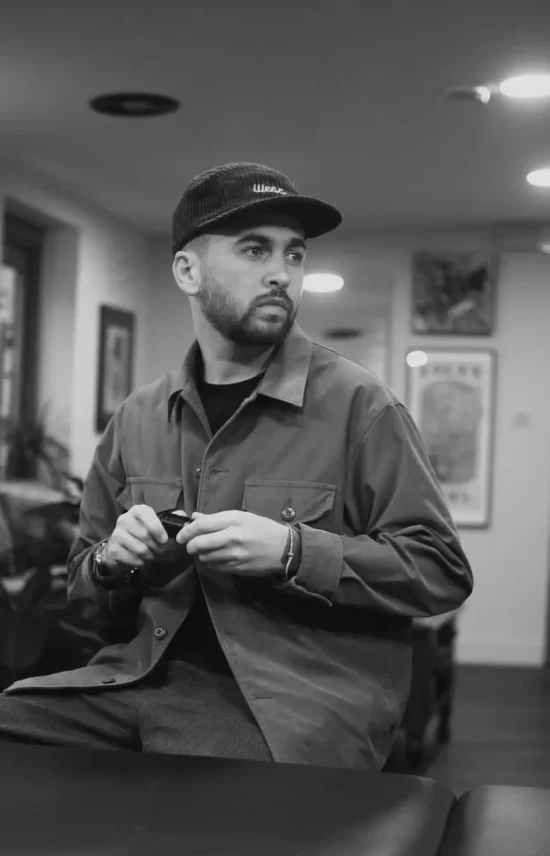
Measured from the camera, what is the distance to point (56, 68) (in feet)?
13.9

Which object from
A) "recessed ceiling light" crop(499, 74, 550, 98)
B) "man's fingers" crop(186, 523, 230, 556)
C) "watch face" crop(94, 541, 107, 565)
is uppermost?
"recessed ceiling light" crop(499, 74, 550, 98)

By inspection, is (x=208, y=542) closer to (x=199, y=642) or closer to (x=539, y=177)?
(x=199, y=642)

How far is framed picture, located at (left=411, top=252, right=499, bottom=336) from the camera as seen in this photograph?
707 centimetres

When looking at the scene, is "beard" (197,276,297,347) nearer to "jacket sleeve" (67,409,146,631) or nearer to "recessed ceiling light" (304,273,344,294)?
"jacket sleeve" (67,409,146,631)

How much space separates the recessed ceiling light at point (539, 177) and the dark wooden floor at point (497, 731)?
257 centimetres

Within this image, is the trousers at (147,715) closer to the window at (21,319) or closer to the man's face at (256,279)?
the man's face at (256,279)

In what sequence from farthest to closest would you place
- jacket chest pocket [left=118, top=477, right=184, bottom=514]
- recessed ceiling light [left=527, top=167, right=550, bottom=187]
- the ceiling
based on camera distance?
recessed ceiling light [left=527, top=167, right=550, bottom=187], the ceiling, jacket chest pocket [left=118, top=477, right=184, bottom=514]

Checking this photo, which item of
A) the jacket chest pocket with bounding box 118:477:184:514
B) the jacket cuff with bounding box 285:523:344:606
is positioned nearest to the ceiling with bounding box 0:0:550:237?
the jacket chest pocket with bounding box 118:477:184:514

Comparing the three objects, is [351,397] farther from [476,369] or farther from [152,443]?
[476,369]

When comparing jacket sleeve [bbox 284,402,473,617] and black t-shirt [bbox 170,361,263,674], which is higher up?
jacket sleeve [bbox 284,402,473,617]

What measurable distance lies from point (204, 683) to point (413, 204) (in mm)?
5157

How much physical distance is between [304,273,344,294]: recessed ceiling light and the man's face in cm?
557

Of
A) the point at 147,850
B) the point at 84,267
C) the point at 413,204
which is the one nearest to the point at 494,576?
the point at 413,204

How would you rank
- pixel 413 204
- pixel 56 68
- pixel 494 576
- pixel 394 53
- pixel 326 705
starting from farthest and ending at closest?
pixel 494 576 < pixel 413 204 < pixel 56 68 < pixel 394 53 < pixel 326 705
